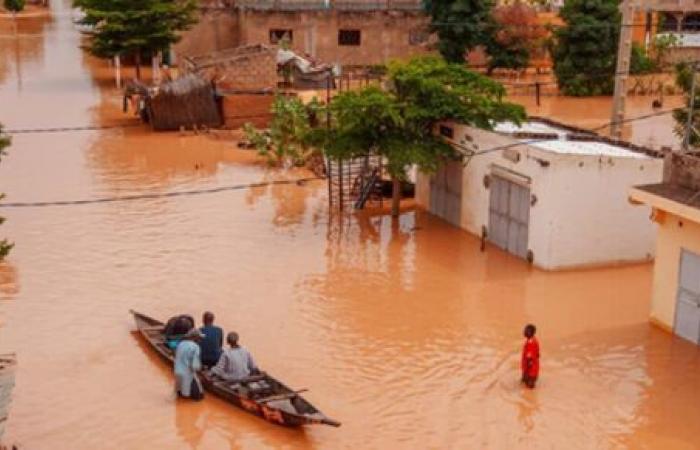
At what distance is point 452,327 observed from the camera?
57.3 ft

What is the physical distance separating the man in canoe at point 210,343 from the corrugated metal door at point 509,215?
8201 millimetres

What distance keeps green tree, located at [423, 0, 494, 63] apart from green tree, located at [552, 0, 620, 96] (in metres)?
3.29

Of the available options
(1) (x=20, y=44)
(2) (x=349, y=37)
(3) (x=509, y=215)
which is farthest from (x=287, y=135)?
(1) (x=20, y=44)

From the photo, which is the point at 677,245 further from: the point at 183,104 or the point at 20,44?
the point at 20,44

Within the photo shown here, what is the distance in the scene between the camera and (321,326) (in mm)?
17422

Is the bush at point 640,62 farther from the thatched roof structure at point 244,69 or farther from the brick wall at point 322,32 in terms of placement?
the thatched roof structure at point 244,69

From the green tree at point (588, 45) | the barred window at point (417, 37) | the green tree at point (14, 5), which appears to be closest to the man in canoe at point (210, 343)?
the green tree at point (588, 45)

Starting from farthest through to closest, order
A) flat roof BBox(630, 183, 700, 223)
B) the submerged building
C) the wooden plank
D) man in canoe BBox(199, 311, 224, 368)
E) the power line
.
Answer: the power line, the submerged building, flat roof BBox(630, 183, 700, 223), man in canoe BBox(199, 311, 224, 368), the wooden plank

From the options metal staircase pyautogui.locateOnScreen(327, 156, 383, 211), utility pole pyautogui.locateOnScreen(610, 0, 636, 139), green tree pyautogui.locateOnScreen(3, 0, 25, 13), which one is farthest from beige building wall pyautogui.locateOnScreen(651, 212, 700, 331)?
green tree pyautogui.locateOnScreen(3, 0, 25, 13)

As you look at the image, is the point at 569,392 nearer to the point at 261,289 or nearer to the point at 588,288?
the point at 588,288

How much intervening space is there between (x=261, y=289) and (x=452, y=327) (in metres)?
3.93

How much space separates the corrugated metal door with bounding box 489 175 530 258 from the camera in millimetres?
20734

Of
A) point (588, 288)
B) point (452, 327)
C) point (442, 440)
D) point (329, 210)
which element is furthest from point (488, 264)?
point (442, 440)

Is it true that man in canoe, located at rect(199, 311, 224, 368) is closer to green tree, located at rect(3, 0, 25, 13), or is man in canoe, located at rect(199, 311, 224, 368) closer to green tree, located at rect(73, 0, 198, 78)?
green tree, located at rect(73, 0, 198, 78)
